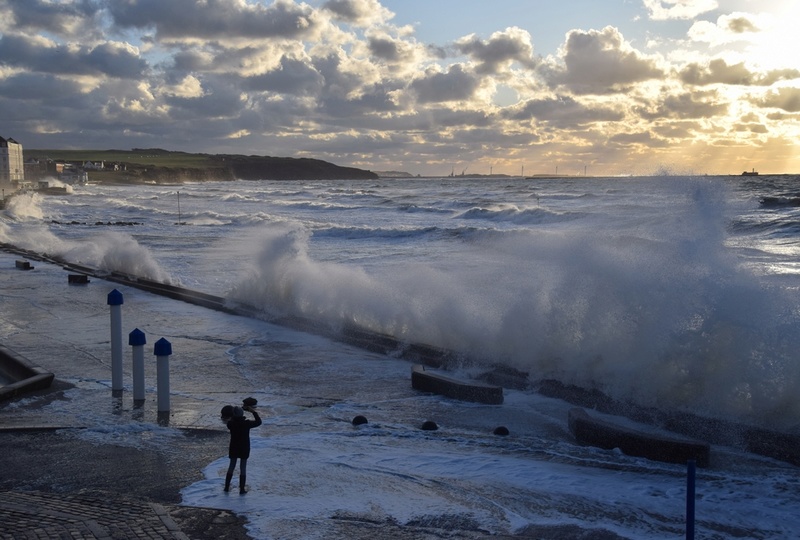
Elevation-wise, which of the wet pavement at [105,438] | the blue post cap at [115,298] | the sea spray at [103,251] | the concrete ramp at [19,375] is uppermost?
the blue post cap at [115,298]

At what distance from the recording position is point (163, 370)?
868 centimetres

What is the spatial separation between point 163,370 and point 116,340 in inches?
51.5

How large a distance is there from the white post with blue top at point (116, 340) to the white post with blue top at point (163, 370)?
46.7 inches

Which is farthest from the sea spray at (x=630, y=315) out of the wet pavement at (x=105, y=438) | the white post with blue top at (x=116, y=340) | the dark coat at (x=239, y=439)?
the dark coat at (x=239, y=439)

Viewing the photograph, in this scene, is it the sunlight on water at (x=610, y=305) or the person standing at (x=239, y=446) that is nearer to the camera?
the person standing at (x=239, y=446)

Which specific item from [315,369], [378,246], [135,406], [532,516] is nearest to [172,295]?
[315,369]

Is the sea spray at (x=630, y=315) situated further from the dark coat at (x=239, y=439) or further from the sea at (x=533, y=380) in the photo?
the dark coat at (x=239, y=439)

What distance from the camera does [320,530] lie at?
19.1 ft

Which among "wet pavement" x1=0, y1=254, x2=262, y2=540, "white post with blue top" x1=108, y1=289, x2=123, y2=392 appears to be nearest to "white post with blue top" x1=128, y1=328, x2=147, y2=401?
"wet pavement" x1=0, y1=254, x2=262, y2=540

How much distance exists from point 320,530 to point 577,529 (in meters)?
1.91

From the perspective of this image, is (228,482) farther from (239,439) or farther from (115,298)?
(115,298)

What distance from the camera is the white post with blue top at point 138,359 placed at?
8845 mm

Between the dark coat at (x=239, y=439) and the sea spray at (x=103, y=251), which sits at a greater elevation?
the sea spray at (x=103, y=251)

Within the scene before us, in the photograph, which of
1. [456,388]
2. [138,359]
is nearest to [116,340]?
[138,359]
